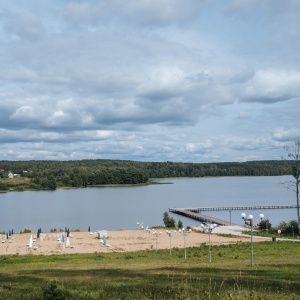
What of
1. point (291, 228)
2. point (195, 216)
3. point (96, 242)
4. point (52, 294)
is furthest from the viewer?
point (195, 216)

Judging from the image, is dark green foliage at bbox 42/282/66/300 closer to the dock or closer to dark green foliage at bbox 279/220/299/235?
dark green foliage at bbox 279/220/299/235

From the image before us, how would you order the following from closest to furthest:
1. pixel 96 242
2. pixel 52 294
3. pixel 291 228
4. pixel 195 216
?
1. pixel 52 294
2. pixel 96 242
3. pixel 291 228
4. pixel 195 216

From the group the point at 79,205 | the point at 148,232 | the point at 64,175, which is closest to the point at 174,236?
the point at 148,232

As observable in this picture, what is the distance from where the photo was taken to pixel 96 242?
38.8m

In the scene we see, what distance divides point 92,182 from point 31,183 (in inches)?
815

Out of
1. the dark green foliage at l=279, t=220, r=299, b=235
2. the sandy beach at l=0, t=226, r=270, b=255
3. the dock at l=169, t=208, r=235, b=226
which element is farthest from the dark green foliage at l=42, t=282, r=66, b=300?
the dock at l=169, t=208, r=235, b=226

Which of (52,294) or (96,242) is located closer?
(52,294)

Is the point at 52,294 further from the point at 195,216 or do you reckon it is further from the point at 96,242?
the point at 195,216

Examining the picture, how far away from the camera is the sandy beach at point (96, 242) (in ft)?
109

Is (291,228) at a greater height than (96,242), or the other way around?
(291,228)

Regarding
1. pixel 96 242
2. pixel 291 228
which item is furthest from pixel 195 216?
pixel 96 242

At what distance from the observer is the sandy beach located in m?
33.1

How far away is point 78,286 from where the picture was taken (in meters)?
10.3

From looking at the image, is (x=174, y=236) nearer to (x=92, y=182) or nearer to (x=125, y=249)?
(x=125, y=249)
